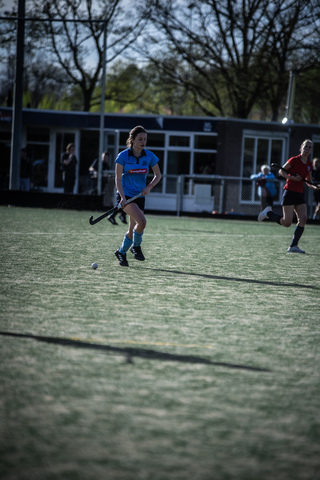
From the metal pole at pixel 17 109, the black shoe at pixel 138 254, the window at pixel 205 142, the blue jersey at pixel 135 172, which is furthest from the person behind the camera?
the window at pixel 205 142

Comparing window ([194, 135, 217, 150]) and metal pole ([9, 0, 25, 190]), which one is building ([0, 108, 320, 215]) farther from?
metal pole ([9, 0, 25, 190])

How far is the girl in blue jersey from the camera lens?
28.8 feet

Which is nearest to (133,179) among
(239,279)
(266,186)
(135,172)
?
(135,172)

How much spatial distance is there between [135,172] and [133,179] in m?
0.13

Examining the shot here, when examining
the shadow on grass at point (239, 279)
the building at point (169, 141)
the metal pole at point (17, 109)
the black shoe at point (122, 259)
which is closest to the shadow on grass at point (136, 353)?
the shadow on grass at point (239, 279)

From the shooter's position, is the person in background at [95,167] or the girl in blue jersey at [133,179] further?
the person in background at [95,167]

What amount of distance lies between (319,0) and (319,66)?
2.74 meters

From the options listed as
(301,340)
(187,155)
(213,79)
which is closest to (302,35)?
(213,79)

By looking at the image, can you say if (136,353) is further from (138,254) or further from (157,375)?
(138,254)

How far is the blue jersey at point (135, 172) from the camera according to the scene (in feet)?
29.4

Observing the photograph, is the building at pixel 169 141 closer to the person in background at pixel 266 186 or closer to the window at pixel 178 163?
the window at pixel 178 163

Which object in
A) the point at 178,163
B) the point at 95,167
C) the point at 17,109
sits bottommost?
the point at 95,167

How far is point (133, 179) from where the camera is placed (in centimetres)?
909

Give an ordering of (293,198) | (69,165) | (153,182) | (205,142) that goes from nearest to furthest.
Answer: (153,182), (293,198), (69,165), (205,142)
